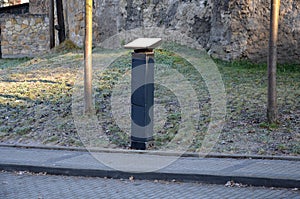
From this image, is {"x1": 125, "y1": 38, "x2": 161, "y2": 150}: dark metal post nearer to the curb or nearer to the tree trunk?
the curb

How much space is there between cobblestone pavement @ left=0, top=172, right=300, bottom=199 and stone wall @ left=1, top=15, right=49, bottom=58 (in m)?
A: 17.3

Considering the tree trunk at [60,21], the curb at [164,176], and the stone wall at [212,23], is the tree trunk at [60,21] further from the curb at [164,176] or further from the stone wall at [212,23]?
the curb at [164,176]

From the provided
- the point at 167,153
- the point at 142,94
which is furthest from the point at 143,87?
the point at 167,153

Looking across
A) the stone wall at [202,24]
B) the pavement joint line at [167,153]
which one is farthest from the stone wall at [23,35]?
the pavement joint line at [167,153]

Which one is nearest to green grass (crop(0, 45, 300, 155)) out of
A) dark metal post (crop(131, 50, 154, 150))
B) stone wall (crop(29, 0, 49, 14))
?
dark metal post (crop(131, 50, 154, 150))

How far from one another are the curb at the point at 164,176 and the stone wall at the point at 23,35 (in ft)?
55.1

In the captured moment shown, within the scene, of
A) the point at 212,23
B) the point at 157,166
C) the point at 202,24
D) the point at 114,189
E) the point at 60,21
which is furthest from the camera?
the point at 60,21

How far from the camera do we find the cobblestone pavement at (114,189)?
5.81 metres

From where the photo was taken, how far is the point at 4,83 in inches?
491

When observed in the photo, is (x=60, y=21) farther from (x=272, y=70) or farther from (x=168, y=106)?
(x=272, y=70)

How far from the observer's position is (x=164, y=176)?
21.1 feet

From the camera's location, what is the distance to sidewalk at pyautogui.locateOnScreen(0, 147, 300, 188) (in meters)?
6.16

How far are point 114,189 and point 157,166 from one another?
0.85m

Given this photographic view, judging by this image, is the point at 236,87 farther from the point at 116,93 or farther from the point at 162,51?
the point at 162,51
